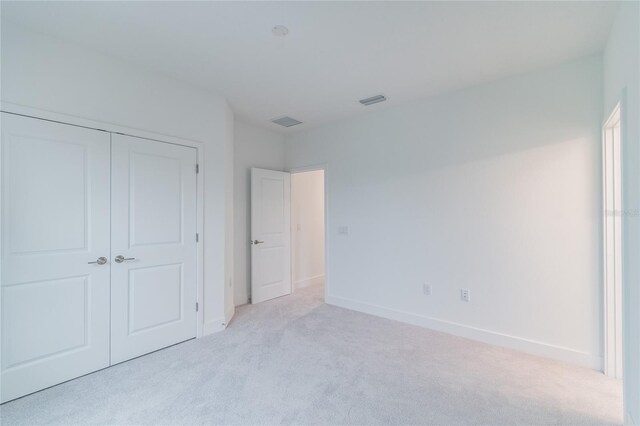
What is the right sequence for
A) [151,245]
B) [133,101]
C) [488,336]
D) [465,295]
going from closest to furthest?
[133,101]
[151,245]
[488,336]
[465,295]

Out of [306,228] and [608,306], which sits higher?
[306,228]

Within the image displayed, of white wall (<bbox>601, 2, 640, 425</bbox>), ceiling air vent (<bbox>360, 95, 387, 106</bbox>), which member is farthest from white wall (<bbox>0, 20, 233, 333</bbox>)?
white wall (<bbox>601, 2, 640, 425</bbox>)

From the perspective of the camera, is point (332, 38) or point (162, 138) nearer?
point (332, 38)

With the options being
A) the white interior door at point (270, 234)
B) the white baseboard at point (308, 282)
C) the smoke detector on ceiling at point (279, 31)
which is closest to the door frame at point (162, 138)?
the white interior door at point (270, 234)

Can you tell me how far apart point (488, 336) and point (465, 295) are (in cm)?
43

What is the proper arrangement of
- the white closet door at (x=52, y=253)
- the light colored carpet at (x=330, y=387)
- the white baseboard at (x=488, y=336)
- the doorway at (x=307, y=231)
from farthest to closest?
the doorway at (x=307, y=231) < the white baseboard at (x=488, y=336) < the white closet door at (x=52, y=253) < the light colored carpet at (x=330, y=387)

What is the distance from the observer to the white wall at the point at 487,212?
245 cm

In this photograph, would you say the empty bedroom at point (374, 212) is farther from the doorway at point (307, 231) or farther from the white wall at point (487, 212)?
the doorway at point (307, 231)

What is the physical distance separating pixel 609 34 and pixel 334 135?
2809mm

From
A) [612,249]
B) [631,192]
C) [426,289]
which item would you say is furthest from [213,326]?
[612,249]

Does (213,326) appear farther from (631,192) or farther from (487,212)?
(631,192)

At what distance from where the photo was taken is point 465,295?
303cm

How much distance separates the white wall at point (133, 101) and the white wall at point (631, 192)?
328 cm

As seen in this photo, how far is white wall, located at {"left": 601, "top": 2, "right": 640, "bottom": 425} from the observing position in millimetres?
1524
